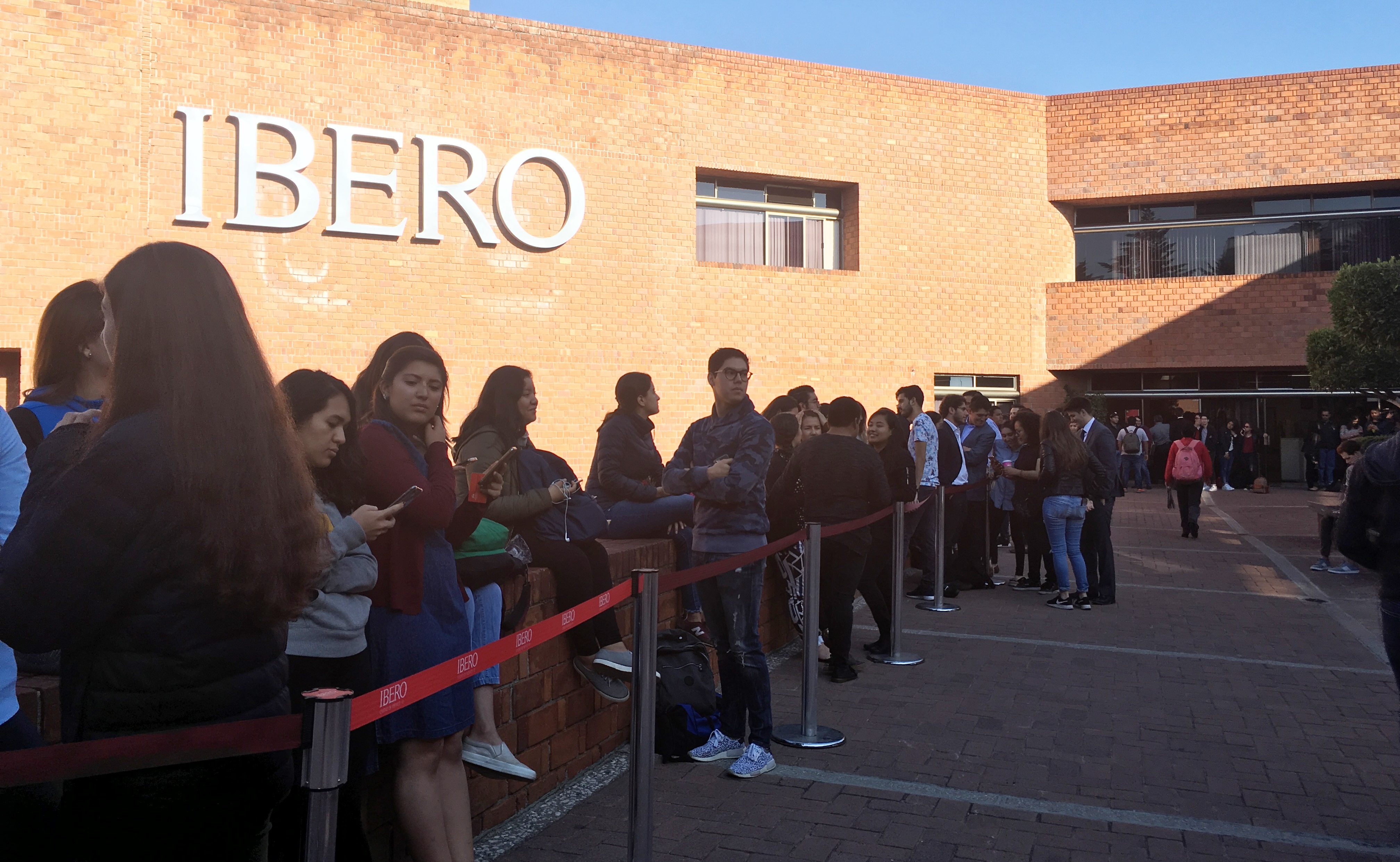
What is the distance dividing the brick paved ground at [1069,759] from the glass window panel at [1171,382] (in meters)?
15.8

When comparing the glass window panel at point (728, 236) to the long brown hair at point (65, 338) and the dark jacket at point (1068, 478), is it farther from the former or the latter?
the long brown hair at point (65, 338)

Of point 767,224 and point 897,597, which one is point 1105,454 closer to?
point 897,597

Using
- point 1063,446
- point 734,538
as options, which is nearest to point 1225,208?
point 1063,446

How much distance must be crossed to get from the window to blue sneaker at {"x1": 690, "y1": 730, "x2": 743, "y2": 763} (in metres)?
14.7

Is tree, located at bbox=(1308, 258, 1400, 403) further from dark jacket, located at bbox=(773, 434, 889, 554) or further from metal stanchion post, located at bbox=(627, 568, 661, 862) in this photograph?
metal stanchion post, located at bbox=(627, 568, 661, 862)

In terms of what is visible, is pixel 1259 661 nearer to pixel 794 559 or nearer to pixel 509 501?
pixel 794 559

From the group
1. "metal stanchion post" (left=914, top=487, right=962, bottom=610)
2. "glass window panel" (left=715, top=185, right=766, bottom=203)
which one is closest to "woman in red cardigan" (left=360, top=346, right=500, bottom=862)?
"metal stanchion post" (left=914, top=487, right=962, bottom=610)

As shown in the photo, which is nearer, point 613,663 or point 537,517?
point 537,517

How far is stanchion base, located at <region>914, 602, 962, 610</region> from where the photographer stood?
31.1 ft

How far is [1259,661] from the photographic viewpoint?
292 inches

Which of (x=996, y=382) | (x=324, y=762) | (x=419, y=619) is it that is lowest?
(x=324, y=762)

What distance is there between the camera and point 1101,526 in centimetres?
967

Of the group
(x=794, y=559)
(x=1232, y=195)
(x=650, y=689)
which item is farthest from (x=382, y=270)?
(x=1232, y=195)

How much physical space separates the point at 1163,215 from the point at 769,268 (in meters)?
9.73
